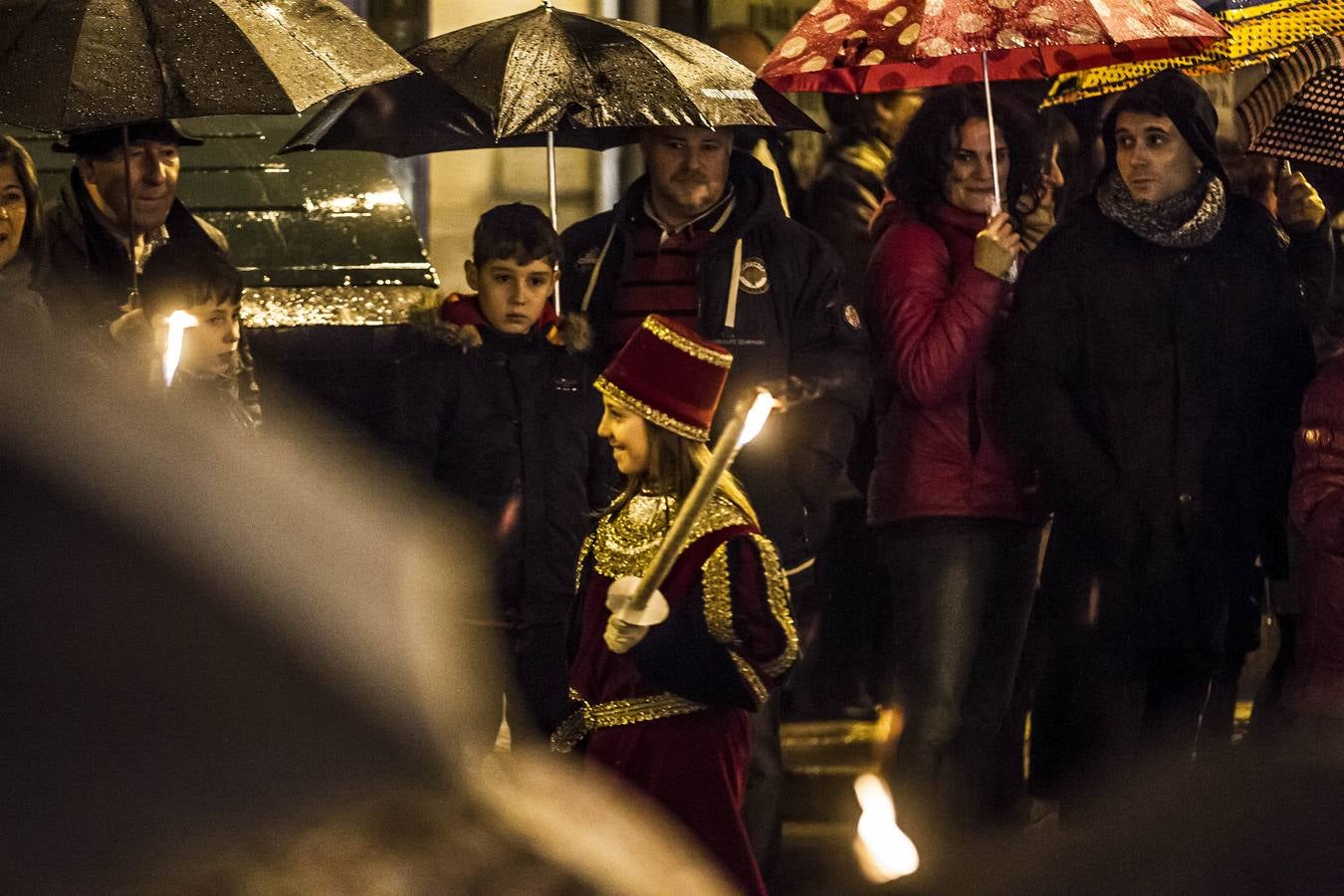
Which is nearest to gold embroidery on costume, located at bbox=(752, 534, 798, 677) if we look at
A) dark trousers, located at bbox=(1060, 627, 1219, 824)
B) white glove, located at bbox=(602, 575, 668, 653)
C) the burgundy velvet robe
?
the burgundy velvet robe

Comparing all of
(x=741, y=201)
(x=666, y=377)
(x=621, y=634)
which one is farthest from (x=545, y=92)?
(x=621, y=634)

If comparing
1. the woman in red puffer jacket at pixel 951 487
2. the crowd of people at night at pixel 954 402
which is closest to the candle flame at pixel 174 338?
the crowd of people at night at pixel 954 402

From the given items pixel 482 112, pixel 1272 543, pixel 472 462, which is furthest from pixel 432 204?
pixel 1272 543

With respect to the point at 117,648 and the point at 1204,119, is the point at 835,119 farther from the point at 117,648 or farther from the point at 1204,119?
the point at 117,648

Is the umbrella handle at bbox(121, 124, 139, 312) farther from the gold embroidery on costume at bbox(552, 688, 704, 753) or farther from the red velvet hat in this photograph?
the gold embroidery on costume at bbox(552, 688, 704, 753)

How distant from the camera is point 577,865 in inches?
59.9

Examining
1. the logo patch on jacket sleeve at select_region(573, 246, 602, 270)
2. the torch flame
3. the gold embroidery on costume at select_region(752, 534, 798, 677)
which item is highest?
the logo patch on jacket sleeve at select_region(573, 246, 602, 270)

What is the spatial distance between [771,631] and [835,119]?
388cm

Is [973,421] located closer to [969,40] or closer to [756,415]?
[969,40]

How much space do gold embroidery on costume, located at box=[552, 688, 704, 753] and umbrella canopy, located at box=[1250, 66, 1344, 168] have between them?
297 centimetres

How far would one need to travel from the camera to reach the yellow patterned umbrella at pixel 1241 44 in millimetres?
6688

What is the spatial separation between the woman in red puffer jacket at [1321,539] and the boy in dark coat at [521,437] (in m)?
1.82

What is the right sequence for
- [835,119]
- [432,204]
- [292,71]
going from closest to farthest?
[292,71] → [835,119] → [432,204]

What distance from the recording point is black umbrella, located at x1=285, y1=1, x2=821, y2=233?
6512 millimetres
